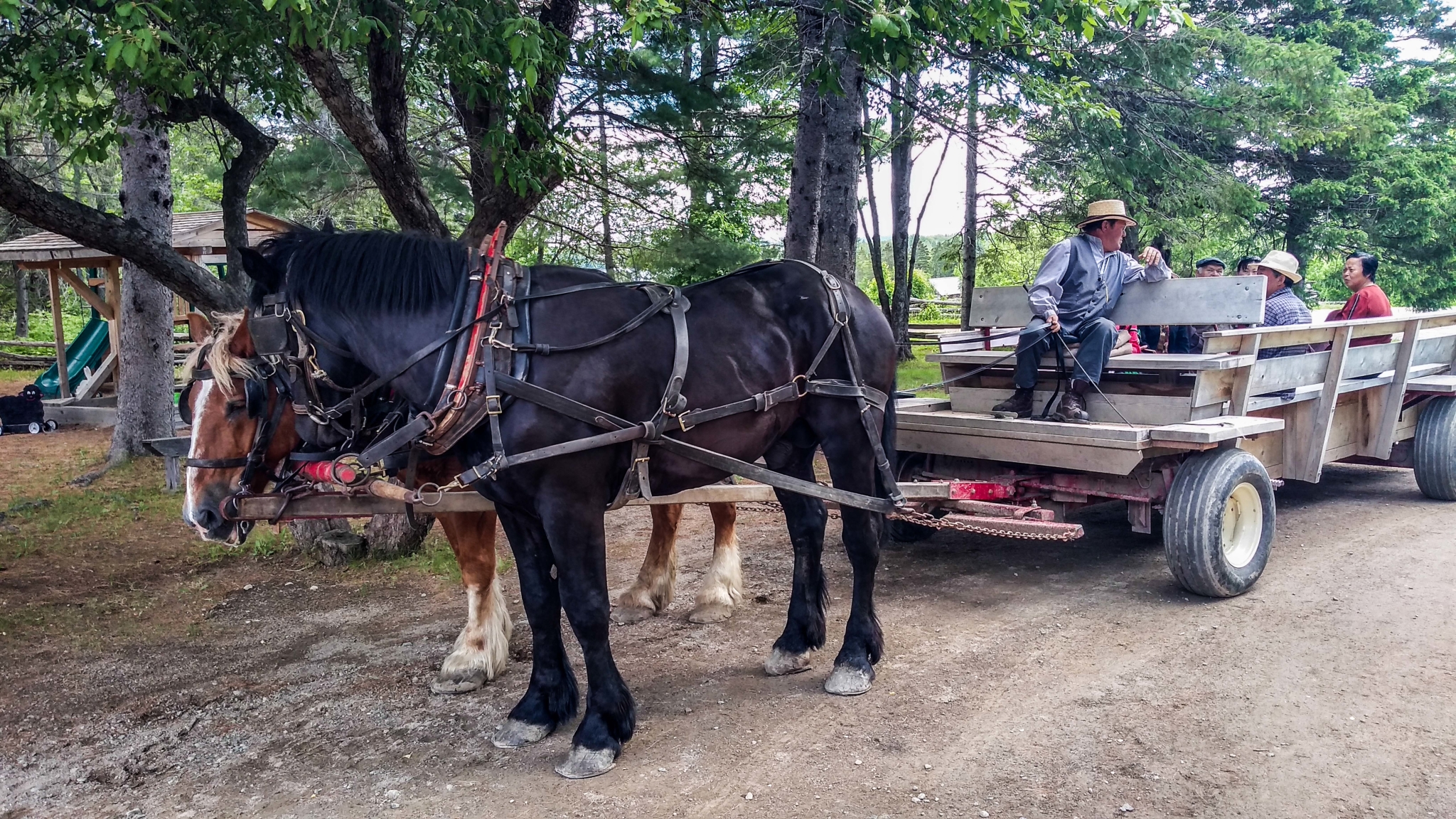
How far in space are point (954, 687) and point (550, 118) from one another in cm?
439

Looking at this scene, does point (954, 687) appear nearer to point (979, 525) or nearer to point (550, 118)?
point (979, 525)

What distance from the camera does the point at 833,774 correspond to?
10.6 feet

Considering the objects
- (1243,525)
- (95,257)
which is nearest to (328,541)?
(1243,525)

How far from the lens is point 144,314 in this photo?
29.4 feet

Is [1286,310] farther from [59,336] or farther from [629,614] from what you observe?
[59,336]

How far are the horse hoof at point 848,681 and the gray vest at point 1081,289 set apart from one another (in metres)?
2.34

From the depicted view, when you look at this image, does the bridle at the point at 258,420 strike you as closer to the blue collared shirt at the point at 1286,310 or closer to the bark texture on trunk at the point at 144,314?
the bark texture on trunk at the point at 144,314

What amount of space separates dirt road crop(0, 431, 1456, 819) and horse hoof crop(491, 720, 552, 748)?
0.06 meters

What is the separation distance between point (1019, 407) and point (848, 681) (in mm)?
2143

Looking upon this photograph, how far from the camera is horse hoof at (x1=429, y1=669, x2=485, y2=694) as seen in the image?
13.4 ft

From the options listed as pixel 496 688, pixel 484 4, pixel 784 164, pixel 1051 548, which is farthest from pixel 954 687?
pixel 784 164

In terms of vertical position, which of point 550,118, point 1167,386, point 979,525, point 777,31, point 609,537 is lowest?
point 609,537

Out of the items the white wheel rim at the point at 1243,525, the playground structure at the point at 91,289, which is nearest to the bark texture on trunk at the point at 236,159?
the playground structure at the point at 91,289

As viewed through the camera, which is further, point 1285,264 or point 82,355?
point 82,355
